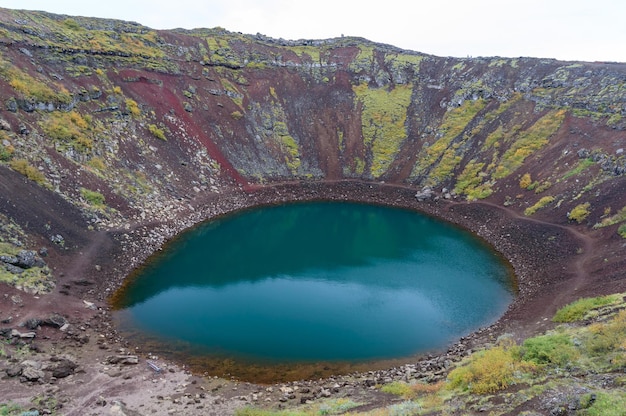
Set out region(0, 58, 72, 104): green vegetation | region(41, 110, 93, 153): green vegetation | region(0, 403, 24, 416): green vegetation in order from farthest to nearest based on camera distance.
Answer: region(0, 58, 72, 104): green vegetation
region(41, 110, 93, 153): green vegetation
region(0, 403, 24, 416): green vegetation

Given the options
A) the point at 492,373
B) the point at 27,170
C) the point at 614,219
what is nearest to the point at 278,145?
the point at 27,170

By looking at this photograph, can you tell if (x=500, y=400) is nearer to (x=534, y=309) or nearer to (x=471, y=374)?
(x=471, y=374)

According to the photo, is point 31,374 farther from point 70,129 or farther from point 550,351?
point 70,129

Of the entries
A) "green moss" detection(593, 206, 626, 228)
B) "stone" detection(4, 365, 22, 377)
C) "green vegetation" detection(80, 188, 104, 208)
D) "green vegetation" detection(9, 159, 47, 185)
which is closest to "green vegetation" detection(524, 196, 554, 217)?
"green moss" detection(593, 206, 626, 228)

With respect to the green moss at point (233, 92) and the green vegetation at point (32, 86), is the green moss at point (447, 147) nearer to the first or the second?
the green moss at point (233, 92)

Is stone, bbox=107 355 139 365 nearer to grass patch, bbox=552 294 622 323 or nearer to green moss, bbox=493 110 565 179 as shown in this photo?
grass patch, bbox=552 294 622 323

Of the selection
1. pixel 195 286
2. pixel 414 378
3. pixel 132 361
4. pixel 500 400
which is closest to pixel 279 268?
pixel 195 286

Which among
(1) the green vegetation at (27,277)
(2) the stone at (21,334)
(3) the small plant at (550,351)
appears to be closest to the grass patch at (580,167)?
(3) the small plant at (550,351)
